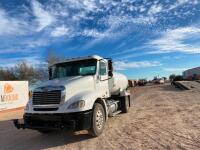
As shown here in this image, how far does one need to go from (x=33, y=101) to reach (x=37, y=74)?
56.1 metres

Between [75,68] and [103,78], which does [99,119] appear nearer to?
[103,78]

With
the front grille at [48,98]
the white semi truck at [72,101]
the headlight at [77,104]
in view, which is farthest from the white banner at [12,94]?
the headlight at [77,104]

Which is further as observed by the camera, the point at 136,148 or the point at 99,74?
the point at 99,74

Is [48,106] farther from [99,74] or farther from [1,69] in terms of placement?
[1,69]

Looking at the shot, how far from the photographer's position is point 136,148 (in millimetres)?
7207

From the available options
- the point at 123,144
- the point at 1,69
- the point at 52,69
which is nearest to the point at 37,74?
the point at 1,69

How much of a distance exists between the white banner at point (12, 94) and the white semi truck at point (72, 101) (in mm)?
13265

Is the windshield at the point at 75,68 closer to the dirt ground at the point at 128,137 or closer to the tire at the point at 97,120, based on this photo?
the tire at the point at 97,120

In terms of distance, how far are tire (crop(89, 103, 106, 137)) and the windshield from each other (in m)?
1.52

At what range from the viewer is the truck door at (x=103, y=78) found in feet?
34.1

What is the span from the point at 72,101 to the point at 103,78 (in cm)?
248

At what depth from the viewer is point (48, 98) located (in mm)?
8648

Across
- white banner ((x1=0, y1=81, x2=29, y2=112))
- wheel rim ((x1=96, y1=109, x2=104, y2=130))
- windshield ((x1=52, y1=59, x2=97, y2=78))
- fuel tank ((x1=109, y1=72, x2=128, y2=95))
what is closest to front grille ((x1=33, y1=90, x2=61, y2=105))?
wheel rim ((x1=96, y1=109, x2=104, y2=130))

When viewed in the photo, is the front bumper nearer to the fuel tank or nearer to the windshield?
the windshield
